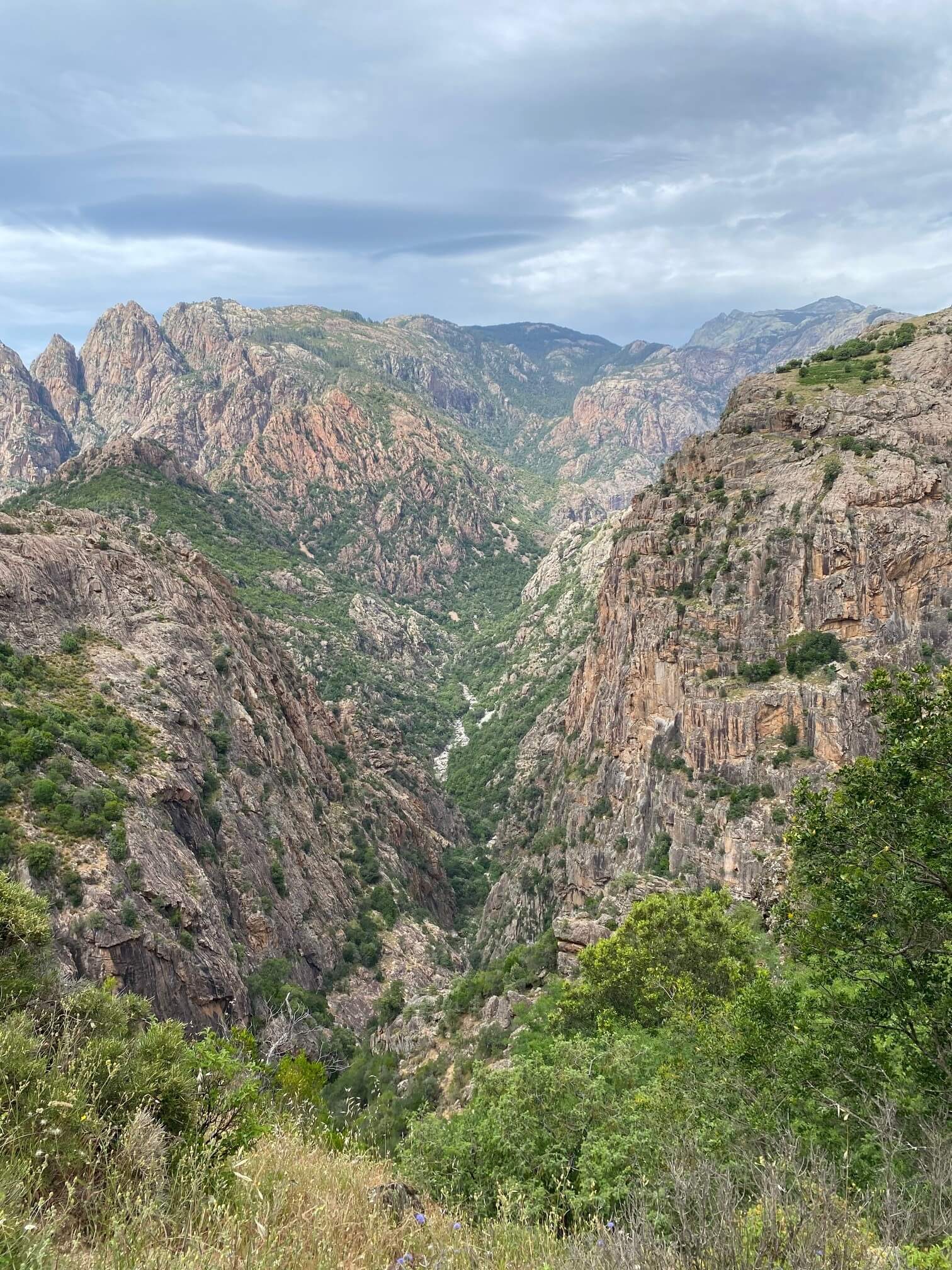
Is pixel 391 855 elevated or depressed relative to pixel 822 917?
depressed

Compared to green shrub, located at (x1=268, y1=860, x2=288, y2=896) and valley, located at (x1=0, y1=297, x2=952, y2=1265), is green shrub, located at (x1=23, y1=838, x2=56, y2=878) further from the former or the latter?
green shrub, located at (x1=268, y1=860, x2=288, y2=896)

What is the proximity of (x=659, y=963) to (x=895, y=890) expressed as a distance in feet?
48.5

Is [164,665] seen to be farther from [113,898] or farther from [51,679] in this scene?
[113,898]

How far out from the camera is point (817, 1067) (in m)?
12.0

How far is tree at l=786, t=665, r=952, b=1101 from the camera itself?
11211mm

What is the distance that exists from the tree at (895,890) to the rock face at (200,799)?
30.9 m

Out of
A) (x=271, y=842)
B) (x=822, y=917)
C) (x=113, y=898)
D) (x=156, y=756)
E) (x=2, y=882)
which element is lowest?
(x=271, y=842)

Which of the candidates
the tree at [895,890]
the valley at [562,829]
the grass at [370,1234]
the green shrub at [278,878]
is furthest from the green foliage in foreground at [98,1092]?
the green shrub at [278,878]

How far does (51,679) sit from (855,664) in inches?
2299

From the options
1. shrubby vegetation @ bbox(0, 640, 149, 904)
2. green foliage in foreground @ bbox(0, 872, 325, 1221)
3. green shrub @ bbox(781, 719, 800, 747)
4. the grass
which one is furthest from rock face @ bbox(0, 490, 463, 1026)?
green shrub @ bbox(781, 719, 800, 747)

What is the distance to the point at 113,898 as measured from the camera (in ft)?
108

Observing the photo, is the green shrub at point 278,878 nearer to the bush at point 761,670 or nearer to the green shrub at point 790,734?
the green shrub at point 790,734

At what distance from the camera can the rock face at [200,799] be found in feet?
114

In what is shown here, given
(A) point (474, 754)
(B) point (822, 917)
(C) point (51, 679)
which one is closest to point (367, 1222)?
(B) point (822, 917)
